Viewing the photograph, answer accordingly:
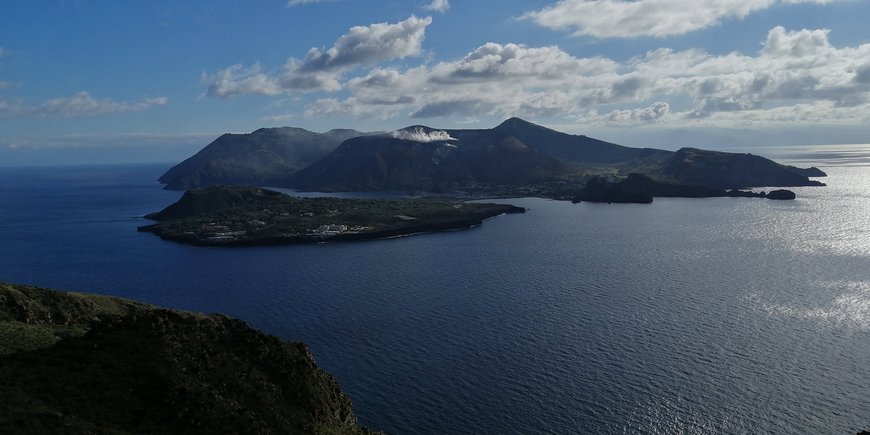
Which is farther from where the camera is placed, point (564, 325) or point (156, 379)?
point (564, 325)

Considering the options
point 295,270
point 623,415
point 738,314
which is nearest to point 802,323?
point 738,314

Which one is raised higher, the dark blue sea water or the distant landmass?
the distant landmass

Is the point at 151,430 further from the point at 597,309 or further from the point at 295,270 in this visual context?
the point at 295,270

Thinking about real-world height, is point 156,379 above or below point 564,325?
above

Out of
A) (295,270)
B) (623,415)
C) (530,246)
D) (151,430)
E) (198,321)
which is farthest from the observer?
(530,246)
